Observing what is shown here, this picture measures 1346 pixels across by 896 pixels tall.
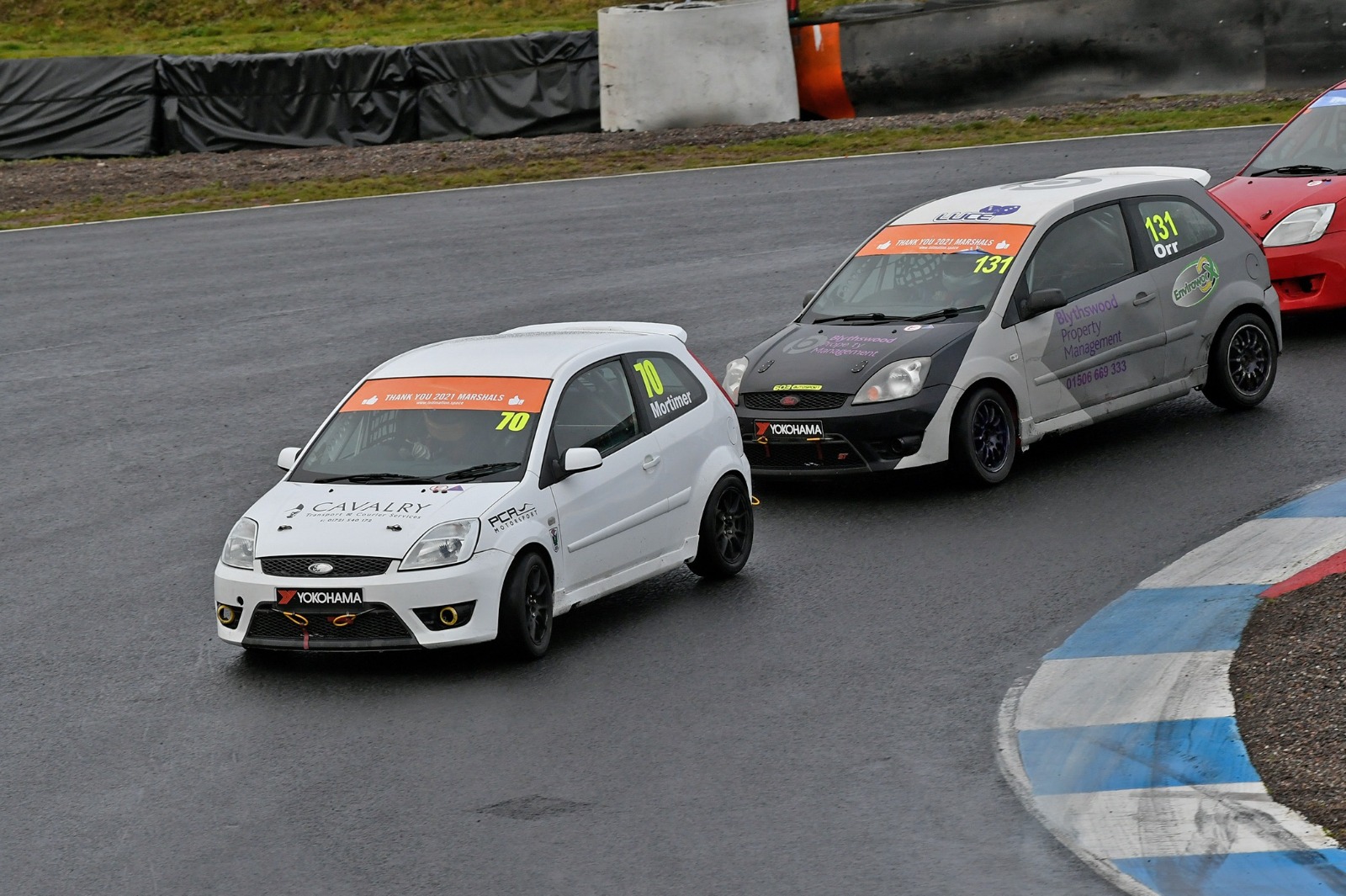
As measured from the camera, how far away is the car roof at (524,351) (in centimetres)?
1005

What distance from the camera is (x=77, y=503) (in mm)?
12406

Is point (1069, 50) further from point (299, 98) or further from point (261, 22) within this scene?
point (261, 22)

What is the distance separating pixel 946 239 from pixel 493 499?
17.0 ft

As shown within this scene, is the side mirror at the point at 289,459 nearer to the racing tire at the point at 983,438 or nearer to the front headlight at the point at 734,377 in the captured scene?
the front headlight at the point at 734,377

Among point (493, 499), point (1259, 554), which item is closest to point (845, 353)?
point (1259, 554)

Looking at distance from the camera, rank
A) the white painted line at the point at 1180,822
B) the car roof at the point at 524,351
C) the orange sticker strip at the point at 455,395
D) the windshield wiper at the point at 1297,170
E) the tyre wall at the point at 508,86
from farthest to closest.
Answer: the tyre wall at the point at 508,86, the windshield wiper at the point at 1297,170, the car roof at the point at 524,351, the orange sticker strip at the point at 455,395, the white painted line at the point at 1180,822

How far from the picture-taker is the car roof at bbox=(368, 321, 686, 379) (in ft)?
33.0

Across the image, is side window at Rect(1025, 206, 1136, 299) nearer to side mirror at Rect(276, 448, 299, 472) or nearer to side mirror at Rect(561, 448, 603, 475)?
side mirror at Rect(561, 448, 603, 475)

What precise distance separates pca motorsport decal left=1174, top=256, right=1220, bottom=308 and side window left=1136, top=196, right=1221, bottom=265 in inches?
5.1

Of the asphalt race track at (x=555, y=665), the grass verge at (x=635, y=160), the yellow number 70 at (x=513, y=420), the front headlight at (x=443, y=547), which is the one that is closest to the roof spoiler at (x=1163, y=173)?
the asphalt race track at (x=555, y=665)

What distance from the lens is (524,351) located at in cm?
1027

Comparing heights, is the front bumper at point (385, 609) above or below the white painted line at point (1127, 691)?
above

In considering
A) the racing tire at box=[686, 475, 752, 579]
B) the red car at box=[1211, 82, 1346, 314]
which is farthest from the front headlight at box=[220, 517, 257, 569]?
the red car at box=[1211, 82, 1346, 314]

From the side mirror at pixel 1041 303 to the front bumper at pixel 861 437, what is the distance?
0.95 meters
